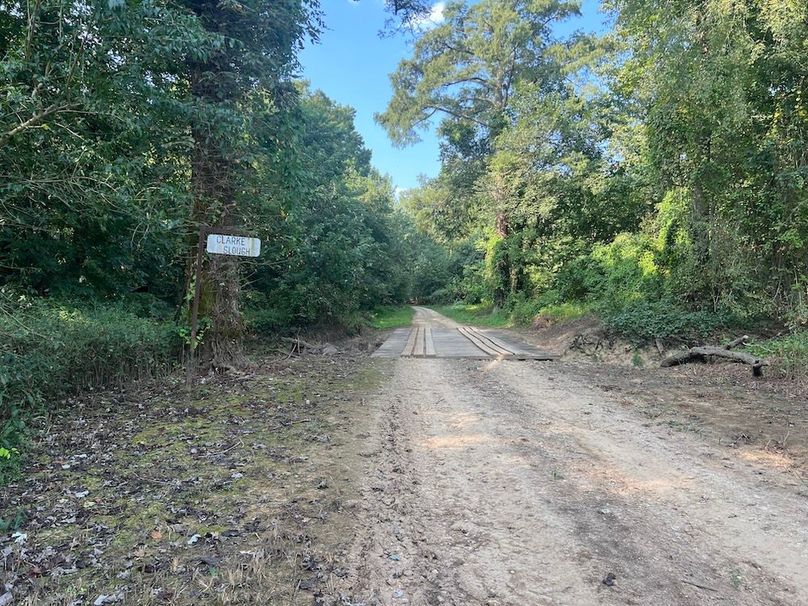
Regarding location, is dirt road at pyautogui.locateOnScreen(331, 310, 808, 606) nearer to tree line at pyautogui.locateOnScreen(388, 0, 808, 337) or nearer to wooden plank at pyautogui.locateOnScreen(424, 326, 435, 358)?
wooden plank at pyautogui.locateOnScreen(424, 326, 435, 358)

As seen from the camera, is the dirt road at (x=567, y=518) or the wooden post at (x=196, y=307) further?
the wooden post at (x=196, y=307)

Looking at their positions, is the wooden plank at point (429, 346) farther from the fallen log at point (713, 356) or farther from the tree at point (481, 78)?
the tree at point (481, 78)

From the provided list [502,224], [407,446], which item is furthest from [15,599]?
[502,224]

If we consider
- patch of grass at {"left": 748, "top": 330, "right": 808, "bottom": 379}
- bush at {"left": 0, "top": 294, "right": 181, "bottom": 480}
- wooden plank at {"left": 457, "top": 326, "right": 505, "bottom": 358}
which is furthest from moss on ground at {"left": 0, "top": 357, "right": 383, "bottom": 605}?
patch of grass at {"left": 748, "top": 330, "right": 808, "bottom": 379}

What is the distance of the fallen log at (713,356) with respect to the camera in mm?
7715

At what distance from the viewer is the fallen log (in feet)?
25.3

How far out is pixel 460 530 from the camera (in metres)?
3.14

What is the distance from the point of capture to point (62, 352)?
5672 mm

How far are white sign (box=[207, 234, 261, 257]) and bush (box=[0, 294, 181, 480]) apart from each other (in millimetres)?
1687

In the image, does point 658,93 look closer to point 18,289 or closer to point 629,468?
point 629,468

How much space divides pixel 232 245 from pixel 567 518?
5.69m

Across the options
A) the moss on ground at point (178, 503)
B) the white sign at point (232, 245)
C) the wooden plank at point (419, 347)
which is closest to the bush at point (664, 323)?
the wooden plank at point (419, 347)

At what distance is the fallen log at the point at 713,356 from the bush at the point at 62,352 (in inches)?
363

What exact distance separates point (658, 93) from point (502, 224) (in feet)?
39.1
